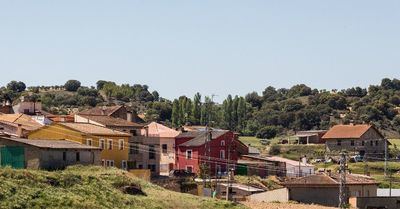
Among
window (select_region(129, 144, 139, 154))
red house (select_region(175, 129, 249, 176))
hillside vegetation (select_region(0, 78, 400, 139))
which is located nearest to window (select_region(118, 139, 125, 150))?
window (select_region(129, 144, 139, 154))

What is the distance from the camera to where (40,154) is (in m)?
58.6

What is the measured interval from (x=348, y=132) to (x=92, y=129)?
200 feet

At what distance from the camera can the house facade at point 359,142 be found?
403 feet

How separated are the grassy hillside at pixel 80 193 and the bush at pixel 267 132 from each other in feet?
349

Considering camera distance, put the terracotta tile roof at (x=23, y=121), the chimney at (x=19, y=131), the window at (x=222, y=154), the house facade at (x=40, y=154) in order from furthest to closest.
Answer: the window at (x=222, y=154) < the terracotta tile roof at (x=23, y=121) < the chimney at (x=19, y=131) < the house facade at (x=40, y=154)

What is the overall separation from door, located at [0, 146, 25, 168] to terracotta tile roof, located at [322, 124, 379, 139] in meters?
72.0


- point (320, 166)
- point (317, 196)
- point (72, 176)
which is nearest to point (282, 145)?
point (320, 166)

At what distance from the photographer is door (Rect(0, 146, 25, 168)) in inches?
2340

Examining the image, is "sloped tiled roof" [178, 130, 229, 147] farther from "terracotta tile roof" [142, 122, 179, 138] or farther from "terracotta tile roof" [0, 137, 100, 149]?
"terracotta tile roof" [0, 137, 100, 149]

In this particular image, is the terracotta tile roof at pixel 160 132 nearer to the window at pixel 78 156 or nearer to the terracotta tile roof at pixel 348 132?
the window at pixel 78 156

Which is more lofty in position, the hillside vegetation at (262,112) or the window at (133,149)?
the hillside vegetation at (262,112)

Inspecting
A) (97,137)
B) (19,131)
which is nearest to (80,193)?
(97,137)

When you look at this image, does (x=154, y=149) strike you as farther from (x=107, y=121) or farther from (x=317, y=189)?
(x=317, y=189)

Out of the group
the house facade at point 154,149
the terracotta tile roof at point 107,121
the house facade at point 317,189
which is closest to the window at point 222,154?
the house facade at point 154,149
